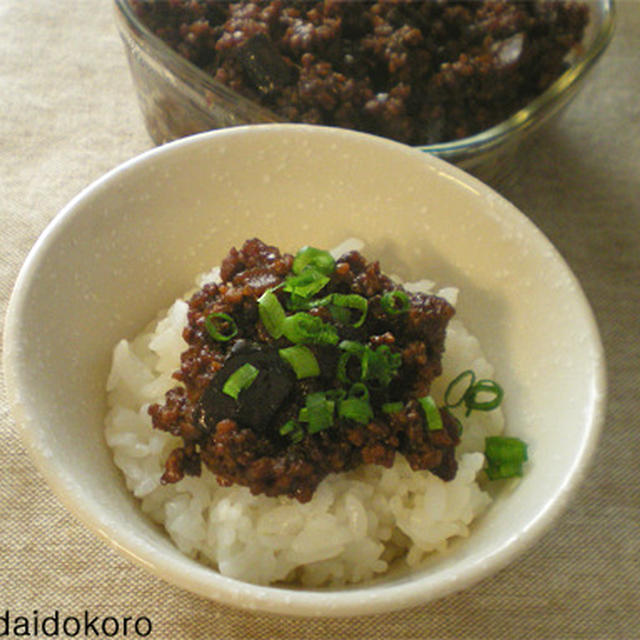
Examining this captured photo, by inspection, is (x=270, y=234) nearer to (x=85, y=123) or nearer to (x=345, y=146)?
(x=345, y=146)

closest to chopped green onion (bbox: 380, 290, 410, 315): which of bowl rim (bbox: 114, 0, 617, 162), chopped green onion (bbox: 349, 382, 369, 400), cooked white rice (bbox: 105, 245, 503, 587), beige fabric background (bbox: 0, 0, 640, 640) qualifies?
chopped green onion (bbox: 349, 382, 369, 400)

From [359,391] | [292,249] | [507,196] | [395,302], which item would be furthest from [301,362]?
[507,196]

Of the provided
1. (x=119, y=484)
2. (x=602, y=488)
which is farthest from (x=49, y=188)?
(x=602, y=488)

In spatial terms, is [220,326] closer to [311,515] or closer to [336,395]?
[336,395]

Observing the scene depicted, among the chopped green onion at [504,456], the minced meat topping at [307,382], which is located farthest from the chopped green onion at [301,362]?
the chopped green onion at [504,456]

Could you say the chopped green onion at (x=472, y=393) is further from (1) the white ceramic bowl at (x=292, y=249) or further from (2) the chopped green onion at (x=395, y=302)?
(2) the chopped green onion at (x=395, y=302)

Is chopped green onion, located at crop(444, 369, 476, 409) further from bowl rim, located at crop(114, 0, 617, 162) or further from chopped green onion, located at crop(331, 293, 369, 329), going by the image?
bowl rim, located at crop(114, 0, 617, 162)
